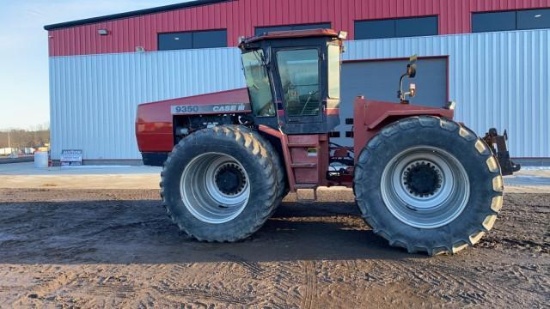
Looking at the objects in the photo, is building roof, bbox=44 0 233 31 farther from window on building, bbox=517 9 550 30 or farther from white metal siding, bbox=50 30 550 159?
window on building, bbox=517 9 550 30

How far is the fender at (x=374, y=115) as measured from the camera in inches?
222

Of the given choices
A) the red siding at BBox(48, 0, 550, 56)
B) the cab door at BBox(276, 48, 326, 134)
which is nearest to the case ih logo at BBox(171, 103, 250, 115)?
the cab door at BBox(276, 48, 326, 134)

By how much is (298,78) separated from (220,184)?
1.69m

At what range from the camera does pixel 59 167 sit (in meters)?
20.3

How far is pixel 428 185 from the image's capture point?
5.45m

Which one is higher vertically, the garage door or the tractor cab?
the garage door

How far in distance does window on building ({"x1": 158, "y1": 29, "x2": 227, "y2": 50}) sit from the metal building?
0.04m

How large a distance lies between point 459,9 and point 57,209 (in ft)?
46.2

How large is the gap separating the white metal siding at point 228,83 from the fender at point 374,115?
11.5 metres

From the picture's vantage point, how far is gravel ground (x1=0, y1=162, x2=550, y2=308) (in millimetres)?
4047

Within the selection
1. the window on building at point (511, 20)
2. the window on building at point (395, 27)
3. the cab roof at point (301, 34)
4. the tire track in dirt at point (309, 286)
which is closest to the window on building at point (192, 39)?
the window on building at point (395, 27)

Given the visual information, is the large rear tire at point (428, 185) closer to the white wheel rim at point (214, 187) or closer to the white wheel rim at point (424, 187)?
the white wheel rim at point (424, 187)

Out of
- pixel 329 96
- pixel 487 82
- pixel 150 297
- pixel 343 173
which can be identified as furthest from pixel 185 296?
pixel 487 82

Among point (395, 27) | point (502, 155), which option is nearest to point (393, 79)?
point (395, 27)
